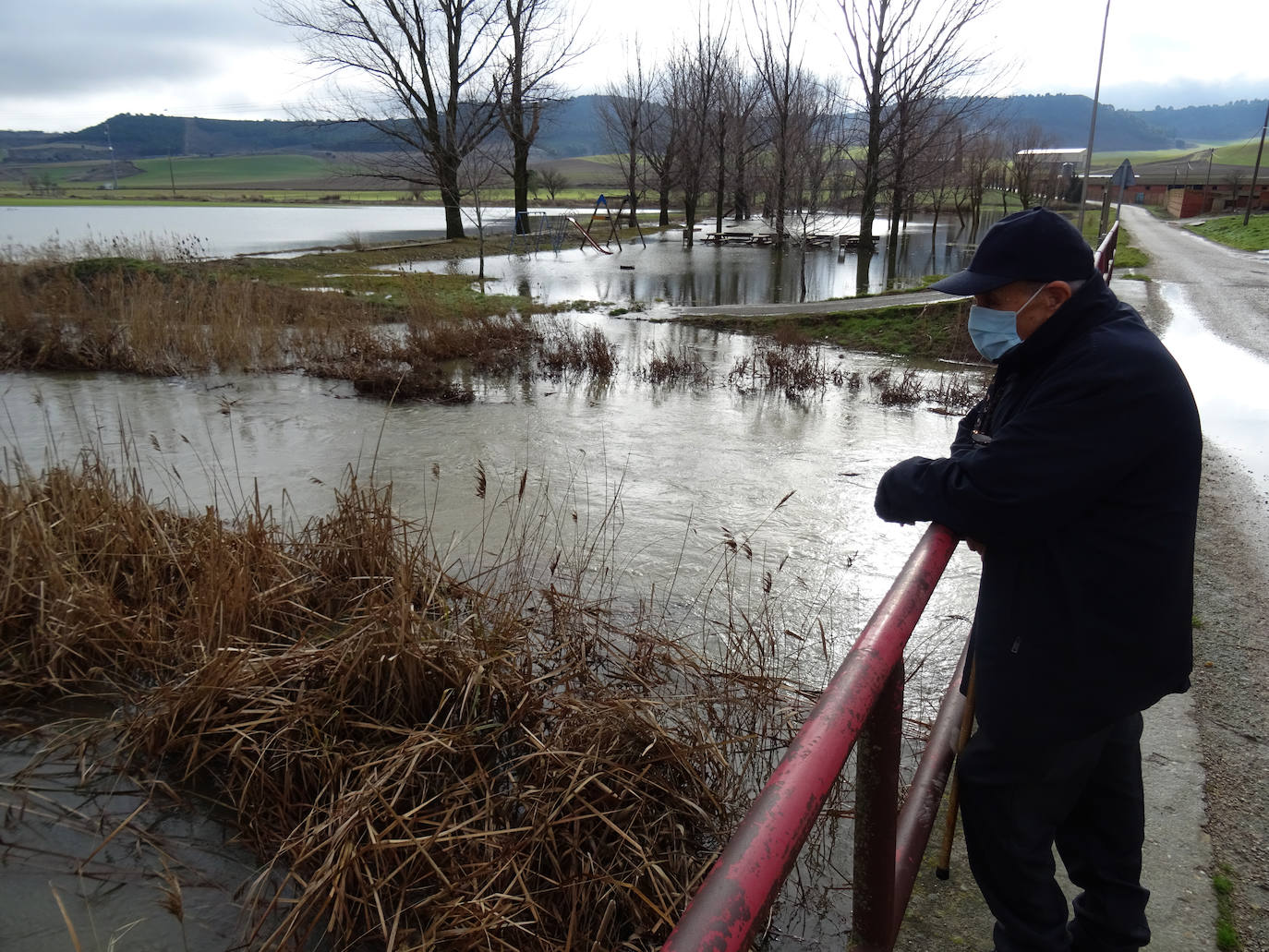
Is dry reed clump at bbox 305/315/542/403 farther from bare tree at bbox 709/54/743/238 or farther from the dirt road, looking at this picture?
bare tree at bbox 709/54/743/238

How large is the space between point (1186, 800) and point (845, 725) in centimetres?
252

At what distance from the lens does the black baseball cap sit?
1.92m

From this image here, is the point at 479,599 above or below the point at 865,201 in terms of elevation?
below

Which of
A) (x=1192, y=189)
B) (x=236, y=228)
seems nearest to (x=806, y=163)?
(x=236, y=228)

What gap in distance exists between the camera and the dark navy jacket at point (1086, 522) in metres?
1.73

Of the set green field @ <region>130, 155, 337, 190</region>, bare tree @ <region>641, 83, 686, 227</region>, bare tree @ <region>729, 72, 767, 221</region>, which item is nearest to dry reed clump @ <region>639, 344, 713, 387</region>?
bare tree @ <region>729, 72, 767, 221</region>

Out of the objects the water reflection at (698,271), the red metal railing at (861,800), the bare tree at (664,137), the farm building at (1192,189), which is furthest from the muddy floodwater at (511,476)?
the farm building at (1192,189)

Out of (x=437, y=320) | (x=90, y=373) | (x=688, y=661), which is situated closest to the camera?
(x=688, y=661)

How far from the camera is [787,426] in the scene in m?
8.70

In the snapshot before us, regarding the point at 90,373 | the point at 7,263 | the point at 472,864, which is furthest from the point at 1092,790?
the point at 7,263

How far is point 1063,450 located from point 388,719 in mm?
2526

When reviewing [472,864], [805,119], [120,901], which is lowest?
[120,901]

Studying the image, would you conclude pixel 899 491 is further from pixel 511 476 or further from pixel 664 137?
pixel 664 137

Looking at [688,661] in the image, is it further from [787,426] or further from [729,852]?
[787,426]
